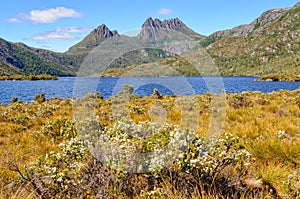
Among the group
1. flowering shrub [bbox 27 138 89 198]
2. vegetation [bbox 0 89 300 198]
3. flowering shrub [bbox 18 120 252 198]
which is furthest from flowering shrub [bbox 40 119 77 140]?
flowering shrub [bbox 18 120 252 198]

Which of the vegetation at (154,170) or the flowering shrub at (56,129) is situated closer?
→ the vegetation at (154,170)

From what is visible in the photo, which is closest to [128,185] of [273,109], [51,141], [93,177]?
[93,177]

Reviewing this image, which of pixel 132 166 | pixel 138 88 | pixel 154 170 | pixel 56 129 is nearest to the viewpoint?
pixel 154 170

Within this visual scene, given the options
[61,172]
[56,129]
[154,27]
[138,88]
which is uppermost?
[154,27]

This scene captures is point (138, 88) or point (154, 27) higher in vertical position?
point (154, 27)

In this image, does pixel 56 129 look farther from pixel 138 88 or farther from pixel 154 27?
pixel 138 88

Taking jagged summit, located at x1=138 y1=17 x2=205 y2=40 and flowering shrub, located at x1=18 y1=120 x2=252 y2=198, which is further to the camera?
jagged summit, located at x1=138 y1=17 x2=205 y2=40

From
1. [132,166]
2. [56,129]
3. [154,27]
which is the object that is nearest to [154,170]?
[132,166]

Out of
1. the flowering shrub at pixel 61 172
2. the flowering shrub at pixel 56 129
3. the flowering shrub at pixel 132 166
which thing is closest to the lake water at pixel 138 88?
the flowering shrub at pixel 56 129

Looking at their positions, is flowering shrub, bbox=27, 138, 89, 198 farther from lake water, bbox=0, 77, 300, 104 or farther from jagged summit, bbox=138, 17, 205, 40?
jagged summit, bbox=138, 17, 205, 40

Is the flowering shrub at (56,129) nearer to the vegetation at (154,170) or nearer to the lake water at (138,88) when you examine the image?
the lake water at (138,88)

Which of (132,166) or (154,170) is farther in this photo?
(132,166)

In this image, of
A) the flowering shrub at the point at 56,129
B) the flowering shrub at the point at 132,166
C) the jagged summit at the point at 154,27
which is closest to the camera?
the flowering shrub at the point at 132,166

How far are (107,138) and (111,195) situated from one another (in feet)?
4.01
